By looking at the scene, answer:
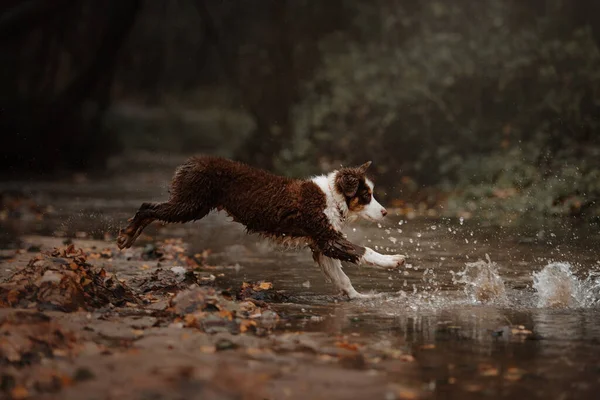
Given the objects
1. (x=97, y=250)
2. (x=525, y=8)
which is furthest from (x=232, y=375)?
(x=525, y=8)

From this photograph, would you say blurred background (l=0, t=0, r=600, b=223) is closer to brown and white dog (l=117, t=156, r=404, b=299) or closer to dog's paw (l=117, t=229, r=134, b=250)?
brown and white dog (l=117, t=156, r=404, b=299)

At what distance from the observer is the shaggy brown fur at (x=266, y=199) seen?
9188mm

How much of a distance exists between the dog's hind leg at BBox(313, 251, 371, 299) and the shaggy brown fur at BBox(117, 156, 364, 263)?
134 millimetres

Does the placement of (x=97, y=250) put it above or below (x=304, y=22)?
below

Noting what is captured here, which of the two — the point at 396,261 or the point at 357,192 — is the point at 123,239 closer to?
the point at 357,192

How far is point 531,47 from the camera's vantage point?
18438 mm

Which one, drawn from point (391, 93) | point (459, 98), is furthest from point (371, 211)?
point (391, 93)

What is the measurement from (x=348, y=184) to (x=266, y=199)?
801 millimetres

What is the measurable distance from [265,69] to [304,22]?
4.51ft

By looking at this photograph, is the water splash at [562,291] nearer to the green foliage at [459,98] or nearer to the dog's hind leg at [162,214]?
the dog's hind leg at [162,214]

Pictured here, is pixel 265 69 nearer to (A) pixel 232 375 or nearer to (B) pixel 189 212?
(B) pixel 189 212

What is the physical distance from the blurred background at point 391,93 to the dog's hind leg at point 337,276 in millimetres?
6370

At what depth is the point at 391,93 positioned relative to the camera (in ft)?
62.9

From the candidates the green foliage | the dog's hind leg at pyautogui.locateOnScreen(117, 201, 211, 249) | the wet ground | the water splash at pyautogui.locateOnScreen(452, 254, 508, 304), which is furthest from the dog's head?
the green foliage
